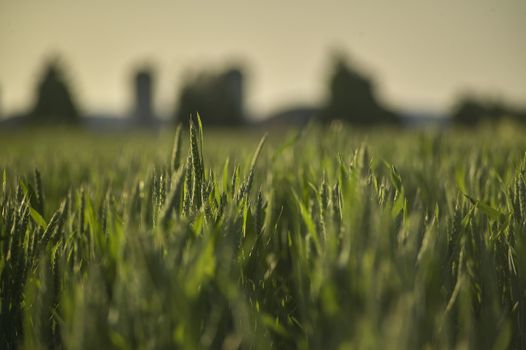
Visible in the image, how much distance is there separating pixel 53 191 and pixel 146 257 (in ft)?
3.42

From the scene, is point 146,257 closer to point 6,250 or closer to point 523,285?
point 6,250

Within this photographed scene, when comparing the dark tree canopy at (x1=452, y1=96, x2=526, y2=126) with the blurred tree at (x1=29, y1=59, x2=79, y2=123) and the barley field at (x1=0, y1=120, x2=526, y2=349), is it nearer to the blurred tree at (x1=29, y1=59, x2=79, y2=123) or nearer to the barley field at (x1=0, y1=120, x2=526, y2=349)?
the blurred tree at (x1=29, y1=59, x2=79, y2=123)

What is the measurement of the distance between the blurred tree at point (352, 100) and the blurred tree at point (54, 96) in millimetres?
16271

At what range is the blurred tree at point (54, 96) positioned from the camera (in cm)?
2603

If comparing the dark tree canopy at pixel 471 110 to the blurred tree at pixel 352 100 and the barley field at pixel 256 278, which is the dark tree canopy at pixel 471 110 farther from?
the barley field at pixel 256 278

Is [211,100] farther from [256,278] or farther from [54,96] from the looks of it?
[256,278]

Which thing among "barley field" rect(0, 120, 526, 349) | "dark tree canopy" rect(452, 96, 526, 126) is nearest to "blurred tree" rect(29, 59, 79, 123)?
"dark tree canopy" rect(452, 96, 526, 126)

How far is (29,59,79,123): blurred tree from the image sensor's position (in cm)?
2603

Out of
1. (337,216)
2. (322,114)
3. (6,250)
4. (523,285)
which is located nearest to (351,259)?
(337,216)

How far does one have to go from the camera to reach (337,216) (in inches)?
22.6

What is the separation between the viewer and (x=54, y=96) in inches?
1059

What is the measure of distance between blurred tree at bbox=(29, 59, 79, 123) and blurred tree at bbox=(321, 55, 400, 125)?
53.4 ft

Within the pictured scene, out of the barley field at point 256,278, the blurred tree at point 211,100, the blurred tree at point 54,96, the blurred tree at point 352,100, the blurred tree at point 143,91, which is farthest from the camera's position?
the blurred tree at point 143,91

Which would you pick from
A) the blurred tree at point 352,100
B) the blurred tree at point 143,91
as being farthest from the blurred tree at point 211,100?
the blurred tree at point 143,91
